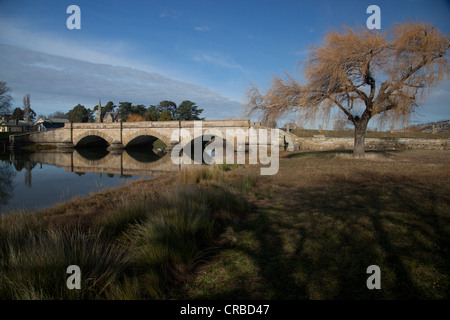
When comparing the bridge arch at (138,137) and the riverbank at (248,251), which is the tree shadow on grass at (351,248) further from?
the bridge arch at (138,137)

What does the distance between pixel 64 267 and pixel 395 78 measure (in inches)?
584

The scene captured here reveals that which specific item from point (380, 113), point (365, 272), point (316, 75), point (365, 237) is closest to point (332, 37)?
point (316, 75)

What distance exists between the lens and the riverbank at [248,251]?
2436 mm

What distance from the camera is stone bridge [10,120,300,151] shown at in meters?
30.0

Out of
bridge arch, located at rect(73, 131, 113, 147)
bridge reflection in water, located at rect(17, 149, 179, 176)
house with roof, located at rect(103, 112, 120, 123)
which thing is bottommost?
bridge reflection in water, located at rect(17, 149, 179, 176)

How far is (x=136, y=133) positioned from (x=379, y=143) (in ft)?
106

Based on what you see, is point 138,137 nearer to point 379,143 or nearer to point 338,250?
point 379,143

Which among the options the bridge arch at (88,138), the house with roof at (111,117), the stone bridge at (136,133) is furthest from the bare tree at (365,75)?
the house with roof at (111,117)

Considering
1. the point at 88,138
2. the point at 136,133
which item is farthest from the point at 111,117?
the point at 136,133

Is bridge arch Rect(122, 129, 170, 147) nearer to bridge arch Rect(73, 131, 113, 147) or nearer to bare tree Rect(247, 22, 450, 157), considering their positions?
bridge arch Rect(73, 131, 113, 147)

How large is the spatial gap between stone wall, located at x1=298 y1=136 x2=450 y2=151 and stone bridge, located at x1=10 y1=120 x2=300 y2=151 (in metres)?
2.64

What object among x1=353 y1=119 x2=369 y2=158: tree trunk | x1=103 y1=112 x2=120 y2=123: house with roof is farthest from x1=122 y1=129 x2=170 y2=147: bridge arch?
x1=103 y1=112 x2=120 y2=123: house with roof

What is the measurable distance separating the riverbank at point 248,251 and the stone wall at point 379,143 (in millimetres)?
24153

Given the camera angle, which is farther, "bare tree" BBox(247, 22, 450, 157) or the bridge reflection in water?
the bridge reflection in water
